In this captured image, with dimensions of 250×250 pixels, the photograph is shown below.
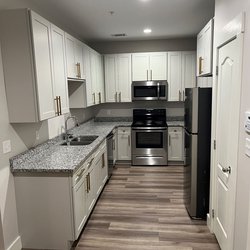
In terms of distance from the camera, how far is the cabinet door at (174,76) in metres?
4.97

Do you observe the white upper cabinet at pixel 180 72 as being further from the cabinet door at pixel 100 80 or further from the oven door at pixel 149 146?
the cabinet door at pixel 100 80

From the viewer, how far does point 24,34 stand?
2.18m

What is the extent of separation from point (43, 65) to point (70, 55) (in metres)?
0.88

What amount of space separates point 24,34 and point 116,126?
3.00 metres

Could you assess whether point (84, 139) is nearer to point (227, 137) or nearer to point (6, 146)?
point (6, 146)

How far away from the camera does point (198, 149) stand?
2.82m

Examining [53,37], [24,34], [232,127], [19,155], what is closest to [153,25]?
[53,37]

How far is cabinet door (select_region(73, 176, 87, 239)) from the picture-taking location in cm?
237

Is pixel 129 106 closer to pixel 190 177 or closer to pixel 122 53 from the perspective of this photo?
pixel 122 53

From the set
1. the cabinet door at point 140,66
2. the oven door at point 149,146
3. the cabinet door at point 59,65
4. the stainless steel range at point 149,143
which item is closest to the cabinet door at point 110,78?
the cabinet door at point 140,66

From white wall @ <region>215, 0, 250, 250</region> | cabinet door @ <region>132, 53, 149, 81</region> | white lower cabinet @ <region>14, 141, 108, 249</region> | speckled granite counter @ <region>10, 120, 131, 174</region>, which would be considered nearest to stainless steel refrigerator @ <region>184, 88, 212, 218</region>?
white wall @ <region>215, 0, 250, 250</region>

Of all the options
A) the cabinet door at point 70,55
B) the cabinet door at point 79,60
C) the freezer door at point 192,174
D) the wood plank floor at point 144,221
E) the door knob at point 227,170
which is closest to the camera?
the door knob at point 227,170

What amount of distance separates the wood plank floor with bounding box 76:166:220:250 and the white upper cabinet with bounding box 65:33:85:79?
1911 mm

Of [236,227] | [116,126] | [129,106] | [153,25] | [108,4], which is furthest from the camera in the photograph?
[129,106]
